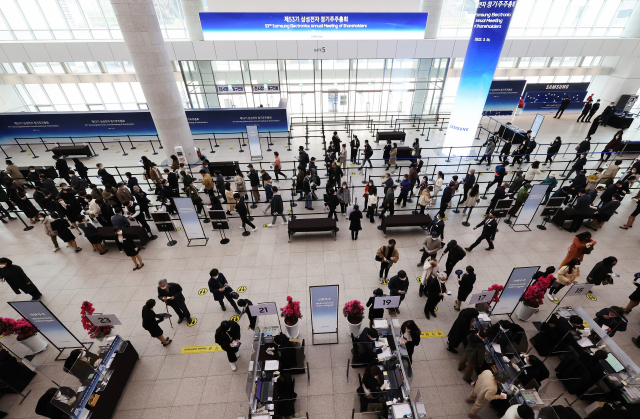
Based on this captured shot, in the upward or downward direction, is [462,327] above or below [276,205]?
below

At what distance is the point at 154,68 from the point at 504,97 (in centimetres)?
2399

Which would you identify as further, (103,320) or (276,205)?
(276,205)

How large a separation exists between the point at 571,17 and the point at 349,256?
26669 millimetres

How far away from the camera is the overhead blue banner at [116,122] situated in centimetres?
1795

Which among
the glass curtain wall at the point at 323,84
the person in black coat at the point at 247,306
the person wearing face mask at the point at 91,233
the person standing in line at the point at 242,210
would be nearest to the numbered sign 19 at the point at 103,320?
the person in black coat at the point at 247,306

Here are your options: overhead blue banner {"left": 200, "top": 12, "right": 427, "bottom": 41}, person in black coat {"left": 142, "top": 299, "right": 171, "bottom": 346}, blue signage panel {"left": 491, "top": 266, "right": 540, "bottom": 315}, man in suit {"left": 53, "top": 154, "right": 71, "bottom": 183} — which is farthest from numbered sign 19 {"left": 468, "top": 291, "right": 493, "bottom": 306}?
overhead blue banner {"left": 200, "top": 12, "right": 427, "bottom": 41}

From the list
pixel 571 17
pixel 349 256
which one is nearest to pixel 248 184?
pixel 349 256

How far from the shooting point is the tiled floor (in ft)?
18.1

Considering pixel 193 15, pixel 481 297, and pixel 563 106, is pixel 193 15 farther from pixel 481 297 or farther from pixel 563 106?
pixel 563 106

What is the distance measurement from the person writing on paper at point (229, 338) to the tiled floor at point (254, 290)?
63 centimetres

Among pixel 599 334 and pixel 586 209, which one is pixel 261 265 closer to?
pixel 599 334

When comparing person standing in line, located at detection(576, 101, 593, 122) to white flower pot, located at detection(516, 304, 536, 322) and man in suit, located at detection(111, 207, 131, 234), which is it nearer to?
white flower pot, located at detection(516, 304, 536, 322)

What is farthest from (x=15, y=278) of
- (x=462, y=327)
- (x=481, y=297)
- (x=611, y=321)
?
(x=611, y=321)

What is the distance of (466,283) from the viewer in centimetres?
652
